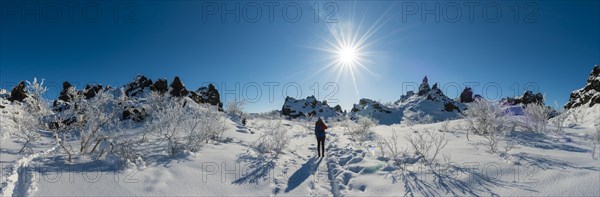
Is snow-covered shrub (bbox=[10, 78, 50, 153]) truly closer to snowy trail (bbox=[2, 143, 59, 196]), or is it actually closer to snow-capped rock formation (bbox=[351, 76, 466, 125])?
snowy trail (bbox=[2, 143, 59, 196])

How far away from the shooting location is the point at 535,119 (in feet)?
35.9

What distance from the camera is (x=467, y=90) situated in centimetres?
8056

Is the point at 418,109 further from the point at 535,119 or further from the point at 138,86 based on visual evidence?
the point at 138,86

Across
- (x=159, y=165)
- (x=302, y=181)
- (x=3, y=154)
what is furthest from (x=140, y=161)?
(x=302, y=181)

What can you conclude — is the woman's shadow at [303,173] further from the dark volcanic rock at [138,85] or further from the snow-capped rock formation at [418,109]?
the snow-capped rock formation at [418,109]

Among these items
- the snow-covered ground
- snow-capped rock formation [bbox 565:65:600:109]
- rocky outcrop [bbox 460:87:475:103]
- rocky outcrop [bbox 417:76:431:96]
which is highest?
rocky outcrop [bbox 417:76:431:96]

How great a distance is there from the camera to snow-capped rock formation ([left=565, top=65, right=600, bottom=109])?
51.6 feet

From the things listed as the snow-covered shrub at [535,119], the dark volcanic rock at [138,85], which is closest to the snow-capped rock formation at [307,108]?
the dark volcanic rock at [138,85]

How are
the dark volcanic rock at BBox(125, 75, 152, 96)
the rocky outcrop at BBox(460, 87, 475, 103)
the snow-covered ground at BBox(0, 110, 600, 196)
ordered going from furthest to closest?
1. the rocky outcrop at BBox(460, 87, 475, 103)
2. the dark volcanic rock at BBox(125, 75, 152, 96)
3. the snow-covered ground at BBox(0, 110, 600, 196)

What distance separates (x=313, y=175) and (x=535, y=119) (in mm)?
9507

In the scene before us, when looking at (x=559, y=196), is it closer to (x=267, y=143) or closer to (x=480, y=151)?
(x=480, y=151)

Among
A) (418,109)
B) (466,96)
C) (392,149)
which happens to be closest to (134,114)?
(392,149)

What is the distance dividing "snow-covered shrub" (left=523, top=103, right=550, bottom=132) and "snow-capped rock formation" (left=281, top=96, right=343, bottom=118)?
70.7 metres

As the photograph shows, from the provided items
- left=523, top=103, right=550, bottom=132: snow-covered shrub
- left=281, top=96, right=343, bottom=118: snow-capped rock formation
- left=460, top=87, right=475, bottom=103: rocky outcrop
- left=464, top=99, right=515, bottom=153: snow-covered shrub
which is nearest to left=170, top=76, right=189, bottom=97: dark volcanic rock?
left=464, top=99, right=515, bottom=153: snow-covered shrub
